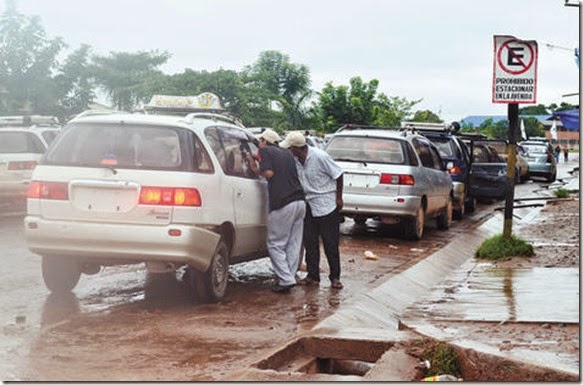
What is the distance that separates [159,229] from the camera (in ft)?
24.9

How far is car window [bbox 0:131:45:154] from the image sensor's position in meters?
16.2

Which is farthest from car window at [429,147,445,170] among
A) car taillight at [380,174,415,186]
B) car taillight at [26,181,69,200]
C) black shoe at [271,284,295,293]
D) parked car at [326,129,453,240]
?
car taillight at [26,181,69,200]

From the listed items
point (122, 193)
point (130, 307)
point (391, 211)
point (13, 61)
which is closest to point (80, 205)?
point (122, 193)

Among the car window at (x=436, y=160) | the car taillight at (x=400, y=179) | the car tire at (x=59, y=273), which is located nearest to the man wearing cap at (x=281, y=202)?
the car tire at (x=59, y=273)

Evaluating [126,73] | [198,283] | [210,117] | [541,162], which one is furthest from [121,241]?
[126,73]

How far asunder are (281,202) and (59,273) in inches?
91.7

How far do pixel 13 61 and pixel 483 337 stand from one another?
2667 centimetres

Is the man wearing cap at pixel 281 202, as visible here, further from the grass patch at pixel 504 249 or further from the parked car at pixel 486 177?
the parked car at pixel 486 177

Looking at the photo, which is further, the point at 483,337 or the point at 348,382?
the point at 483,337

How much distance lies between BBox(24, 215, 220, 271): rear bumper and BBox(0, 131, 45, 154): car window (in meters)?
8.96

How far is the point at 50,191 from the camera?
780cm

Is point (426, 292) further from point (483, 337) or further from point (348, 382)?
point (348, 382)

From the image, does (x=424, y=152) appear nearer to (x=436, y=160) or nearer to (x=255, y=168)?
(x=436, y=160)

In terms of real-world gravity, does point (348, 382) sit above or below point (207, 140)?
below
